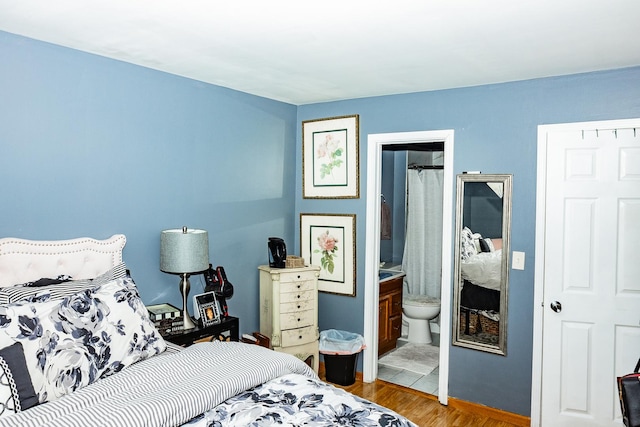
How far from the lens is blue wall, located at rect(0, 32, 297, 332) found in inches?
105

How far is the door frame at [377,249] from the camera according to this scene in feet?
12.3

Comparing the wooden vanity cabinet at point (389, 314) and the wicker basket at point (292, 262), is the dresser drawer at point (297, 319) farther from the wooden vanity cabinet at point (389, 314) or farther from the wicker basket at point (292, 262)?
the wooden vanity cabinet at point (389, 314)

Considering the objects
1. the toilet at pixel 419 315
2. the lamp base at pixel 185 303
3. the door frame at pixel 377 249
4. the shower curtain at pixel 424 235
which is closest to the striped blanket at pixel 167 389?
the lamp base at pixel 185 303

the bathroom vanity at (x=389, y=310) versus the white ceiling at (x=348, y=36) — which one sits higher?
the white ceiling at (x=348, y=36)

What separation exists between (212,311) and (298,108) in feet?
7.10

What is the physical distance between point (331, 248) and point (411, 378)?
1.39 m

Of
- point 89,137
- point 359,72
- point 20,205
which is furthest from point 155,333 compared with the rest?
point 359,72

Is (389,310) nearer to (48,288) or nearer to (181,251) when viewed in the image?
(181,251)

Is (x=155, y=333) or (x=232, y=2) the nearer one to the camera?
(x=232, y=2)

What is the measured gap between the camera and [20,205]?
2.65 metres

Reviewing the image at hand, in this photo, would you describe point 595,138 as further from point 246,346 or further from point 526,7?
point 246,346

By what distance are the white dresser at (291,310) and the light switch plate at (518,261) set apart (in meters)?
1.60

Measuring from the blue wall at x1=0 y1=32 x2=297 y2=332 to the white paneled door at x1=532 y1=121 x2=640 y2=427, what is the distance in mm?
2271

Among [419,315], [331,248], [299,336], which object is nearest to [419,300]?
[419,315]
